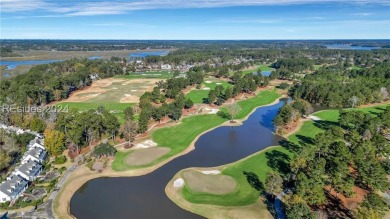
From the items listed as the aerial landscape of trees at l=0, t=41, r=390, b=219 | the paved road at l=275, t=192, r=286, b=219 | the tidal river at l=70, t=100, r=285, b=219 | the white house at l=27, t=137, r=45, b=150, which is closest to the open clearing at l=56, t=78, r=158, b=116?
the aerial landscape of trees at l=0, t=41, r=390, b=219

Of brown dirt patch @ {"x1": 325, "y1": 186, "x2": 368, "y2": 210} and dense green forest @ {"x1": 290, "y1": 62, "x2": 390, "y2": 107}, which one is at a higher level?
dense green forest @ {"x1": 290, "y1": 62, "x2": 390, "y2": 107}

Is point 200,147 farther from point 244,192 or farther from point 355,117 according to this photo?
point 355,117

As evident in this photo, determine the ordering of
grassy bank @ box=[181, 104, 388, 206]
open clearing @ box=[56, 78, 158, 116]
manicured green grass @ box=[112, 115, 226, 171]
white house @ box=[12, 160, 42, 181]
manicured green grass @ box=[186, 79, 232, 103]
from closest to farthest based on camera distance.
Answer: grassy bank @ box=[181, 104, 388, 206], white house @ box=[12, 160, 42, 181], manicured green grass @ box=[112, 115, 226, 171], open clearing @ box=[56, 78, 158, 116], manicured green grass @ box=[186, 79, 232, 103]

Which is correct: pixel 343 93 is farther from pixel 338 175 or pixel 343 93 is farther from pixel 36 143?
pixel 36 143

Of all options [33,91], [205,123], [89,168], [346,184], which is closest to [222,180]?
[346,184]

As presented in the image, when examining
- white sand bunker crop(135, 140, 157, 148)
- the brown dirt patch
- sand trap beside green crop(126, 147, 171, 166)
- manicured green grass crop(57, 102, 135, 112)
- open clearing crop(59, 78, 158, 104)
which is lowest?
sand trap beside green crop(126, 147, 171, 166)

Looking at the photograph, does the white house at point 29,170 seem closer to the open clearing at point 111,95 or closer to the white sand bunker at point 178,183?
the white sand bunker at point 178,183

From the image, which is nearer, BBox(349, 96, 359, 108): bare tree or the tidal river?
the tidal river

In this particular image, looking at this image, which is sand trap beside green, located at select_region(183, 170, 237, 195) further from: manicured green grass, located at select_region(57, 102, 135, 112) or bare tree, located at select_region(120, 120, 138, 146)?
manicured green grass, located at select_region(57, 102, 135, 112)
